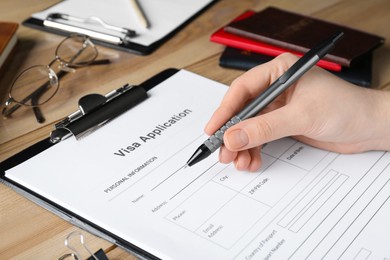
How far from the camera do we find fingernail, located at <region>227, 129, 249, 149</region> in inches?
26.9

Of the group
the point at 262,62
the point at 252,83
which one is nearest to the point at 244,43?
the point at 262,62

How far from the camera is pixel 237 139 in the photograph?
683 mm

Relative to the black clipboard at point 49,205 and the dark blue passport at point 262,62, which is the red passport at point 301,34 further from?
the black clipboard at point 49,205

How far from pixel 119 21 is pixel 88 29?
8 centimetres

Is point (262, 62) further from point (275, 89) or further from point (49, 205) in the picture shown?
point (49, 205)

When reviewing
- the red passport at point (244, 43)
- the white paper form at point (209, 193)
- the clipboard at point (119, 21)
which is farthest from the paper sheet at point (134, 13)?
the white paper form at point (209, 193)

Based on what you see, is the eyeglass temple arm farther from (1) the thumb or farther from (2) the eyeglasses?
(1) the thumb

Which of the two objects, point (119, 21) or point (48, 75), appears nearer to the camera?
point (48, 75)

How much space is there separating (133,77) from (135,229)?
0.39 metres

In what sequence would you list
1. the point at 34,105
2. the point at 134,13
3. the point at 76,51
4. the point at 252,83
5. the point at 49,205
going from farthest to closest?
the point at 134,13 < the point at 76,51 < the point at 34,105 < the point at 252,83 < the point at 49,205

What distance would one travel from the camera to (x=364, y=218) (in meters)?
0.64

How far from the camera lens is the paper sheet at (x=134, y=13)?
1064 millimetres

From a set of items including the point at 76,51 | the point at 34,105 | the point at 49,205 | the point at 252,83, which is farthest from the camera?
the point at 76,51

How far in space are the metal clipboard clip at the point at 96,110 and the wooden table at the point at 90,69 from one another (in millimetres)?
51
